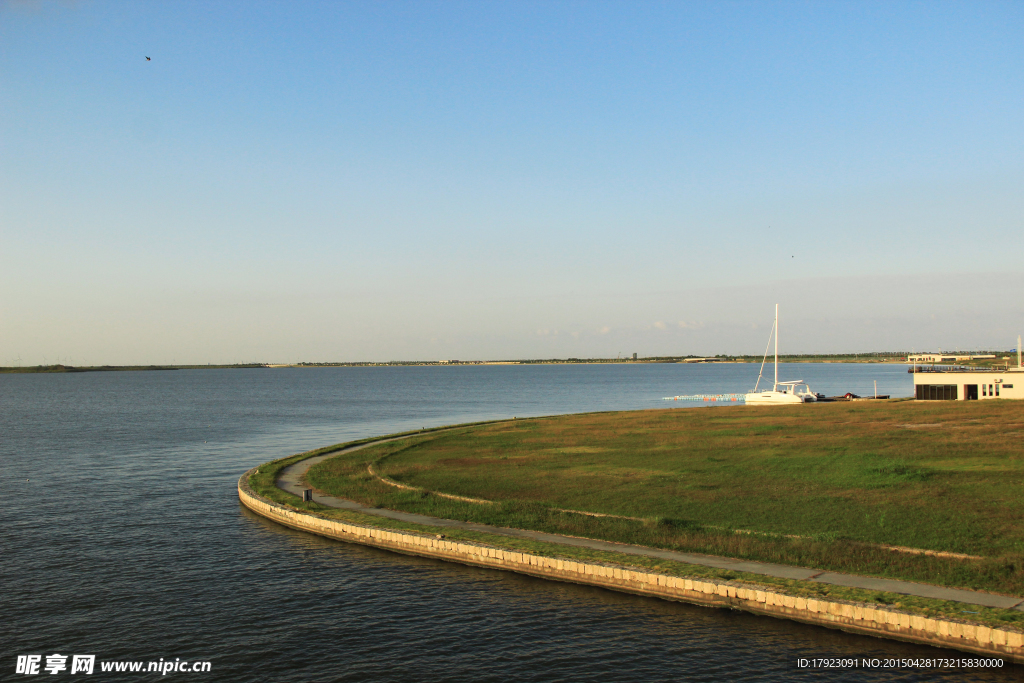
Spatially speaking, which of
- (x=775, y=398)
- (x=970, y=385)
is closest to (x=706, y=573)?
(x=970, y=385)

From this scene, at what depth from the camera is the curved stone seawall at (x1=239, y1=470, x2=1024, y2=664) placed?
16359mm

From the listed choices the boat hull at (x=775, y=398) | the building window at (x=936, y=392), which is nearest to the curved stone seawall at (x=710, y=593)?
the building window at (x=936, y=392)

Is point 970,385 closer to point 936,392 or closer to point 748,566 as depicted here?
point 936,392

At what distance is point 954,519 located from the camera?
81.2 ft

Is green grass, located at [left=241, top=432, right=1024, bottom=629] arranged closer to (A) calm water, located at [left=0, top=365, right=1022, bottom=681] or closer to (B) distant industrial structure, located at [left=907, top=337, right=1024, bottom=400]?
(A) calm water, located at [left=0, top=365, right=1022, bottom=681]

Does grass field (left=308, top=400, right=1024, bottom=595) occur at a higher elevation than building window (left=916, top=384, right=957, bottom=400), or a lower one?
lower

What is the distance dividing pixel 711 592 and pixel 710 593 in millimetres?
45

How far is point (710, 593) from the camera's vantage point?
20125 millimetres

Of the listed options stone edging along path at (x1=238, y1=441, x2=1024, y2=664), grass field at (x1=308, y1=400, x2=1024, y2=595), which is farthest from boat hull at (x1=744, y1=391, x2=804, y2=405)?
stone edging along path at (x1=238, y1=441, x2=1024, y2=664)

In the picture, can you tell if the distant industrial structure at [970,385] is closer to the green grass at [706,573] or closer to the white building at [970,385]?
the white building at [970,385]

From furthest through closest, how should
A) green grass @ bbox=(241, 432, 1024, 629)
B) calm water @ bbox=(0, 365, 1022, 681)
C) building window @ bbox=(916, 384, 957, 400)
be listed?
building window @ bbox=(916, 384, 957, 400), calm water @ bbox=(0, 365, 1022, 681), green grass @ bbox=(241, 432, 1024, 629)

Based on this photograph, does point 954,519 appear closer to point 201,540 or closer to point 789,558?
point 789,558

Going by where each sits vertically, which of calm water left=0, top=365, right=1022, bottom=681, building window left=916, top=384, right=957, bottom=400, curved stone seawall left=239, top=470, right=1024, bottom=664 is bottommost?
calm water left=0, top=365, right=1022, bottom=681

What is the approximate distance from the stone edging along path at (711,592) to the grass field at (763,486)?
2.65 meters
